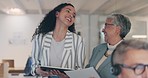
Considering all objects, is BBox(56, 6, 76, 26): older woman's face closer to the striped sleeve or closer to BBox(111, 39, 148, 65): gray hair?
the striped sleeve

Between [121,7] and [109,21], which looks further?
[121,7]

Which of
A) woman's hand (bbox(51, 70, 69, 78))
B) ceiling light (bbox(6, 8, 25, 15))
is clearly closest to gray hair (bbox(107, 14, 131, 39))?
woman's hand (bbox(51, 70, 69, 78))

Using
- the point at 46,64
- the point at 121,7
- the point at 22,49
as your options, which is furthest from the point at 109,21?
the point at 22,49

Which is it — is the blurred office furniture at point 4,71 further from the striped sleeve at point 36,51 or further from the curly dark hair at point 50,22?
the curly dark hair at point 50,22

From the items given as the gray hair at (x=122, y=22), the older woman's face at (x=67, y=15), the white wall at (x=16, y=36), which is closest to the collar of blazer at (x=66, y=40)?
the older woman's face at (x=67, y=15)

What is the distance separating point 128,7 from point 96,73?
2.78ft

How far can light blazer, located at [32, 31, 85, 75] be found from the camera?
86.3 inches

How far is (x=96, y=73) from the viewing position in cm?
198

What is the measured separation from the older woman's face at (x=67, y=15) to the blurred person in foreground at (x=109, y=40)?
32 cm

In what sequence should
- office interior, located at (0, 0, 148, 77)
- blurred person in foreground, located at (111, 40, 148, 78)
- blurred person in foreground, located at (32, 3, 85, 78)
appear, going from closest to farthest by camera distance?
blurred person in foreground, located at (111, 40, 148, 78) < blurred person in foreground, located at (32, 3, 85, 78) < office interior, located at (0, 0, 148, 77)

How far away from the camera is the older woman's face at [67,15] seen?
2174 mm

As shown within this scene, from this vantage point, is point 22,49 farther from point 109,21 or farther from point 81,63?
point 109,21

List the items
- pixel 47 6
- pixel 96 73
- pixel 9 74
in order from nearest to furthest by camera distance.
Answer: pixel 96 73
pixel 47 6
pixel 9 74

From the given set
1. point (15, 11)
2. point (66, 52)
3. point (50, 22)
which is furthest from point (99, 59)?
point (15, 11)
